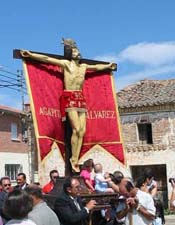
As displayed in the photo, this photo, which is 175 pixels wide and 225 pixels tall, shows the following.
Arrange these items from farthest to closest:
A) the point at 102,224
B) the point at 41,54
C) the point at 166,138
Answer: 1. the point at 166,138
2. the point at 41,54
3. the point at 102,224

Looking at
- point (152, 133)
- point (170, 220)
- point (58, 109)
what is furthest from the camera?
point (152, 133)

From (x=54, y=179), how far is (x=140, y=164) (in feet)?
64.0

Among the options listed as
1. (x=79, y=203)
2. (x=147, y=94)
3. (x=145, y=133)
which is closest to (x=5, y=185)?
(x=79, y=203)

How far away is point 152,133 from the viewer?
28297 mm

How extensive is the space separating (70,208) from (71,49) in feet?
11.3

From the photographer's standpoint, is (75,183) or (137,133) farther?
(137,133)

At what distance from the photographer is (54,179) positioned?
30.1 ft

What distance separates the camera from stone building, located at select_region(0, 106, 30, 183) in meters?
32.6

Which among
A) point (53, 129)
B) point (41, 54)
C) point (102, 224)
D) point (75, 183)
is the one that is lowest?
point (102, 224)

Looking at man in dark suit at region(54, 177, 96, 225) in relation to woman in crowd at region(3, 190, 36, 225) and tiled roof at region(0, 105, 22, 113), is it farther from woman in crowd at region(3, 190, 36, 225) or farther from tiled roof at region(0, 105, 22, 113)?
tiled roof at region(0, 105, 22, 113)

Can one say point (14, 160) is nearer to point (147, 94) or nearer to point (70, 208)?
point (147, 94)

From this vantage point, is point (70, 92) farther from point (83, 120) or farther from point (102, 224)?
point (102, 224)

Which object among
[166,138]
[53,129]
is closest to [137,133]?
[166,138]

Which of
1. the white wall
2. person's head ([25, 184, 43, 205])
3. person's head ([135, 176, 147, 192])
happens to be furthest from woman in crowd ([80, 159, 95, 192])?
the white wall
